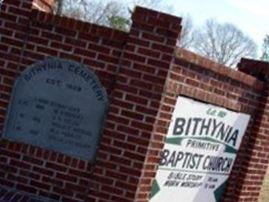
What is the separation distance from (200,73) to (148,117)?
1151mm

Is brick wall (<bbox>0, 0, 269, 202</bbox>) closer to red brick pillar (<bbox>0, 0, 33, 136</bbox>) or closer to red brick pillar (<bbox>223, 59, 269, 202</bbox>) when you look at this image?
red brick pillar (<bbox>0, 0, 33, 136</bbox>)

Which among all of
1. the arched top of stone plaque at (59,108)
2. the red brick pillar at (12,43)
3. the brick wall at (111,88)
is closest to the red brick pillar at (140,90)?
the brick wall at (111,88)

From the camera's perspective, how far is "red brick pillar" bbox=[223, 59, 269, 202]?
367 inches

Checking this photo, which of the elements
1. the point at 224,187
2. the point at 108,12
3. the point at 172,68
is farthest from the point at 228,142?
the point at 108,12

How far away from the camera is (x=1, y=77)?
743cm

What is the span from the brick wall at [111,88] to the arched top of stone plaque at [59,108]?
9cm

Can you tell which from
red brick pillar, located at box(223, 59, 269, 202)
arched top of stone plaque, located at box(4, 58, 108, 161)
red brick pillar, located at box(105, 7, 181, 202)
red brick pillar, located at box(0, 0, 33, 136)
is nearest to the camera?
red brick pillar, located at box(105, 7, 181, 202)

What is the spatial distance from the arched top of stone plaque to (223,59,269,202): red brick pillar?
3.00 metres

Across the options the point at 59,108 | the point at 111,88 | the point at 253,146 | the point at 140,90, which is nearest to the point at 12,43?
the point at 59,108

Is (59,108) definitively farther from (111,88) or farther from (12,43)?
(12,43)

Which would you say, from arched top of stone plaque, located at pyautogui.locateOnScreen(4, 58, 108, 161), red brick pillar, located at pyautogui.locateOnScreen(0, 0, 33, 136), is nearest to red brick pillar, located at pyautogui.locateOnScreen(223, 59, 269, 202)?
A: arched top of stone plaque, located at pyautogui.locateOnScreen(4, 58, 108, 161)

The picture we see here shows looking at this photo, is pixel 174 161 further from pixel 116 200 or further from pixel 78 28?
pixel 78 28

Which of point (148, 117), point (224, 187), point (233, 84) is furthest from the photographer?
point (224, 187)

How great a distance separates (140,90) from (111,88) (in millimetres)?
359
